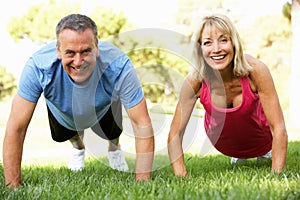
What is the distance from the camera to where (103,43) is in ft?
11.1

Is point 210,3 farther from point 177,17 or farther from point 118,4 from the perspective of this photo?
point 118,4

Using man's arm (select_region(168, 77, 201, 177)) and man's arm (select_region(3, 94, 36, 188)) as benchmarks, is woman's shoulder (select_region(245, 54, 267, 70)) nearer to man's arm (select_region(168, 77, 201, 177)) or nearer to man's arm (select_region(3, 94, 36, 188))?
man's arm (select_region(168, 77, 201, 177))

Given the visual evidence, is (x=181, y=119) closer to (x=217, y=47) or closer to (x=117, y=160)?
(x=217, y=47)

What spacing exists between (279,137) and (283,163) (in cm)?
19

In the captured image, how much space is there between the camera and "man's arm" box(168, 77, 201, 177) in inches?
133

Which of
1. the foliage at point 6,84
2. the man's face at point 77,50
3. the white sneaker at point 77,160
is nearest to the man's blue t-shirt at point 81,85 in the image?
the man's face at point 77,50

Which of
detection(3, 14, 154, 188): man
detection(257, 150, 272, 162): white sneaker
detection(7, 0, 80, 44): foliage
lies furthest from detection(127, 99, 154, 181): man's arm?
detection(7, 0, 80, 44): foliage

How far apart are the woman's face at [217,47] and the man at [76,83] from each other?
554 millimetres

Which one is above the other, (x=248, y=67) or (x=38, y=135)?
(x=248, y=67)

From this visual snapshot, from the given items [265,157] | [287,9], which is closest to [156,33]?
[287,9]

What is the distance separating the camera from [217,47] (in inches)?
126

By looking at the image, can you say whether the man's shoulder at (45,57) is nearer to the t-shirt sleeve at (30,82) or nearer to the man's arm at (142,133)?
the t-shirt sleeve at (30,82)

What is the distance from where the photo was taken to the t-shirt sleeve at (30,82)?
303 cm

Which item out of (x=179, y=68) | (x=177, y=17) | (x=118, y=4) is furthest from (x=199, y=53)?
(x=177, y=17)
